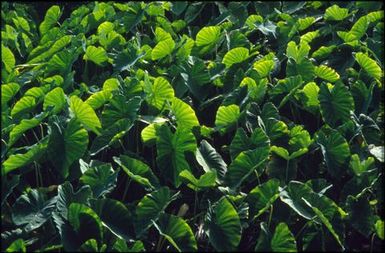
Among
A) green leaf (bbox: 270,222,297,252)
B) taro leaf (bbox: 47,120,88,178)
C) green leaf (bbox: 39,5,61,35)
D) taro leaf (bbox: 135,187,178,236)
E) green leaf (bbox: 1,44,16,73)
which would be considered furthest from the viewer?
green leaf (bbox: 39,5,61,35)

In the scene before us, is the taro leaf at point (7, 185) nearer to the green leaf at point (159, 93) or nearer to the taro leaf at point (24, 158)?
the taro leaf at point (24, 158)

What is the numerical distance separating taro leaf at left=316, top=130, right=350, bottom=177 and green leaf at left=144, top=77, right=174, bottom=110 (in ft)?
1.93

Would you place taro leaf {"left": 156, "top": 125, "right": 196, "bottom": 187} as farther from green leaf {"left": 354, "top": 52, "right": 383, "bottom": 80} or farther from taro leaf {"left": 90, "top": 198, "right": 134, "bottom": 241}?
green leaf {"left": 354, "top": 52, "right": 383, "bottom": 80}

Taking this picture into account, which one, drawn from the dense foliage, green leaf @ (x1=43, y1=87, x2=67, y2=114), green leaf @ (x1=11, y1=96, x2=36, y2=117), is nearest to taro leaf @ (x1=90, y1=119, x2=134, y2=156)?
the dense foliage

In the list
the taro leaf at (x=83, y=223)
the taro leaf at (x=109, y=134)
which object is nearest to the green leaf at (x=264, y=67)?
the taro leaf at (x=109, y=134)

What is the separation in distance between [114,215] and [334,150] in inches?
29.8

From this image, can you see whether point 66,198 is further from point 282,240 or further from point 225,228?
point 282,240

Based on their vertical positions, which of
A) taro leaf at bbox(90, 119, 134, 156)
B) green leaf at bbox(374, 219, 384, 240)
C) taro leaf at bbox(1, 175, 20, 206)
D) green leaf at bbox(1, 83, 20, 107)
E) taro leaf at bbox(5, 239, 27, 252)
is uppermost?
green leaf at bbox(1, 83, 20, 107)

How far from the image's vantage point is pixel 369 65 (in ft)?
8.71

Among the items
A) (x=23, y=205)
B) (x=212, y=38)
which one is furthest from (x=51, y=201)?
(x=212, y=38)

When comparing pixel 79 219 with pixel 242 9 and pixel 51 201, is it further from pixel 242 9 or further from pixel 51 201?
pixel 242 9

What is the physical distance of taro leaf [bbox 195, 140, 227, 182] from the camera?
2236 mm

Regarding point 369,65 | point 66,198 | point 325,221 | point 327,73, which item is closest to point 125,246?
point 66,198

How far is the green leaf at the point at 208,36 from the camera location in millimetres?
3010
